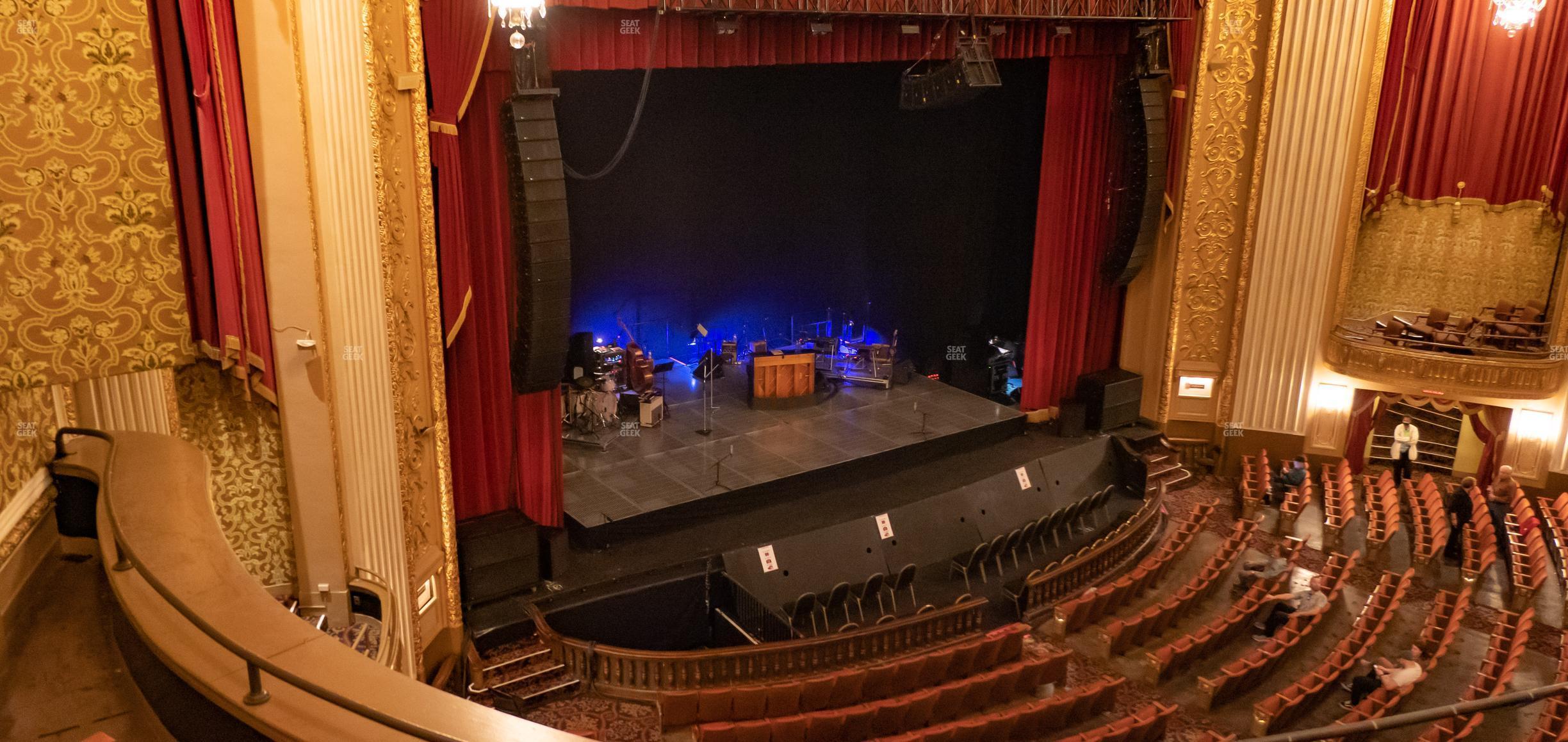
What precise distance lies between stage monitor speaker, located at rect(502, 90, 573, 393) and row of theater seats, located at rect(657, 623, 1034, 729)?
9.42ft

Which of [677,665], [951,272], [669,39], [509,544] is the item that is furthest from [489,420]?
[951,272]

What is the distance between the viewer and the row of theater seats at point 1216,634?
8.14 meters

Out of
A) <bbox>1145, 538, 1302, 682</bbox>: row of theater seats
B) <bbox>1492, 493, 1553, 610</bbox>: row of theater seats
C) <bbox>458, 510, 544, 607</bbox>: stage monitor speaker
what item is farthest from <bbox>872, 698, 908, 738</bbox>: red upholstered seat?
<bbox>1492, 493, 1553, 610</bbox>: row of theater seats

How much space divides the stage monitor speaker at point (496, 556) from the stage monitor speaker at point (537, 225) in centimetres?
135

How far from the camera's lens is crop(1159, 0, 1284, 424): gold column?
1180 centimetres

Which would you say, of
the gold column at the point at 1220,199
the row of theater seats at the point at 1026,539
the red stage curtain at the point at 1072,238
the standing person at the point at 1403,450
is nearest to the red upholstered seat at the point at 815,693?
the row of theater seats at the point at 1026,539

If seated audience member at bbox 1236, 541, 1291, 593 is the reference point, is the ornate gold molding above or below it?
above

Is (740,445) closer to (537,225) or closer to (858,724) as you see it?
(537,225)

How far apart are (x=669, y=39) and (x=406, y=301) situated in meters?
3.28

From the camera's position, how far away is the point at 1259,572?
9.63 m

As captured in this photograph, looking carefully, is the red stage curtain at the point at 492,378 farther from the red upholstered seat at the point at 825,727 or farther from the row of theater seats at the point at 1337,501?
the row of theater seats at the point at 1337,501

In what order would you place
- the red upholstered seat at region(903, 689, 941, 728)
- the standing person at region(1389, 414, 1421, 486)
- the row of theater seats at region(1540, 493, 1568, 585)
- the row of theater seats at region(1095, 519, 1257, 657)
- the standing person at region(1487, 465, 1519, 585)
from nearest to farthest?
the red upholstered seat at region(903, 689, 941, 728)
the row of theater seats at region(1095, 519, 1257, 657)
the row of theater seats at region(1540, 493, 1568, 585)
the standing person at region(1487, 465, 1519, 585)
the standing person at region(1389, 414, 1421, 486)

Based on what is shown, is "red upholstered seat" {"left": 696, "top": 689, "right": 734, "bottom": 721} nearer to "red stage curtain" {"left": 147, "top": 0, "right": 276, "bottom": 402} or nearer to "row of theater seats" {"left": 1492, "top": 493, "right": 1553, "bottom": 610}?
"red stage curtain" {"left": 147, "top": 0, "right": 276, "bottom": 402}

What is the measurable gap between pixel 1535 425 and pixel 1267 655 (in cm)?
583
